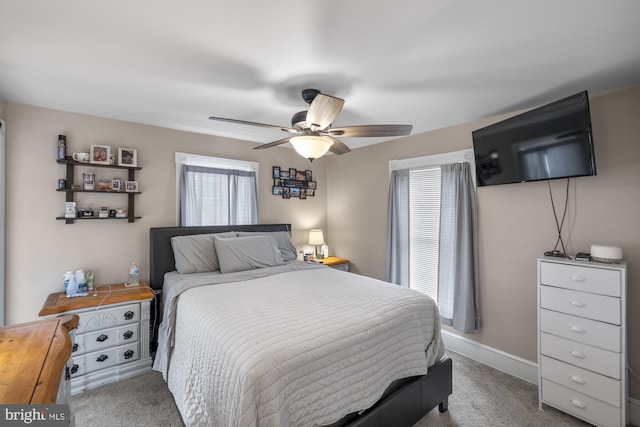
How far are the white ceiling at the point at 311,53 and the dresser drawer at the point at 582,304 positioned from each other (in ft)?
Answer: 5.19

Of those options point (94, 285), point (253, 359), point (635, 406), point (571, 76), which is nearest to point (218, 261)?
point (94, 285)

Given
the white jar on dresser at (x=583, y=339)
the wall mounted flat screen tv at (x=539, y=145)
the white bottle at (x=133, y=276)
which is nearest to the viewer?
the white jar on dresser at (x=583, y=339)

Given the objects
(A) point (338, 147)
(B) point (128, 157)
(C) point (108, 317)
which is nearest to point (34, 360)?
(C) point (108, 317)

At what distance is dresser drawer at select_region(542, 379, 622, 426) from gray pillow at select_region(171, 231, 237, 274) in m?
3.16

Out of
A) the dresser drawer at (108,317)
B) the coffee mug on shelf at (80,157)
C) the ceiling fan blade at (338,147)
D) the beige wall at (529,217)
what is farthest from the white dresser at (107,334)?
the beige wall at (529,217)

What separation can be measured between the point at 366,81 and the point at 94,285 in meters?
3.18

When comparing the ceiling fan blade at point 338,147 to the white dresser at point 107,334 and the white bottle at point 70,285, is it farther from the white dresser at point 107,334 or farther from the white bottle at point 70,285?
the white bottle at point 70,285

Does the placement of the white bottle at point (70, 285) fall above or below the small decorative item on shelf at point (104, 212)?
below

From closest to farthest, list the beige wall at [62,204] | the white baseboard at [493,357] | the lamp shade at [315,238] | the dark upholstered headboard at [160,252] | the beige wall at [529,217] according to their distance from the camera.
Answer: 1. the beige wall at [529,217]
2. the beige wall at [62,204]
3. the white baseboard at [493,357]
4. the dark upholstered headboard at [160,252]
5. the lamp shade at [315,238]

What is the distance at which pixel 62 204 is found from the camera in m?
2.64

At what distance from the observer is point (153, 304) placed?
9.33 ft

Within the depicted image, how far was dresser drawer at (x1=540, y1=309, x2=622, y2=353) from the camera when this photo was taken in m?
1.90

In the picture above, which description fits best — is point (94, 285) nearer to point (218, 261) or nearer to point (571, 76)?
point (218, 261)

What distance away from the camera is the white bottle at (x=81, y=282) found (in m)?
2.55
